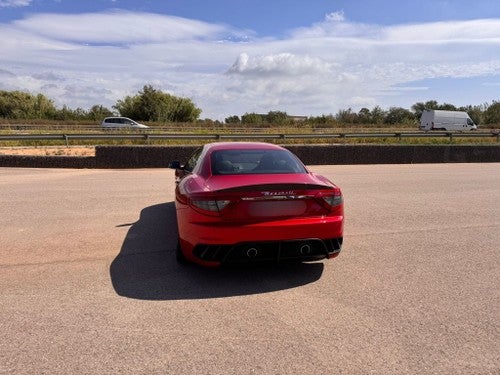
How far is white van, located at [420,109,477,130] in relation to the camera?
4231 centimetres

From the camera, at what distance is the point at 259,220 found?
3.98 m

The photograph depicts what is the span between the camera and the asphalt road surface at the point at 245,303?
286 cm

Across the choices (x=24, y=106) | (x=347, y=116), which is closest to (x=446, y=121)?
(x=347, y=116)

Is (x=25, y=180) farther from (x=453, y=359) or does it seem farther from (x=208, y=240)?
(x=453, y=359)

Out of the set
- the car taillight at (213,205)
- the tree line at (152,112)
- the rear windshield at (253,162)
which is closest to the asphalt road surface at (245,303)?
the car taillight at (213,205)

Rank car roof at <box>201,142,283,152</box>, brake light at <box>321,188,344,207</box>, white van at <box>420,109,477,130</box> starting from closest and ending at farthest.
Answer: brake light at <box>321,188,344,207</box> → car roof at <box>201,142,283,152</box> → white van at <box>420,109,477,130</box>

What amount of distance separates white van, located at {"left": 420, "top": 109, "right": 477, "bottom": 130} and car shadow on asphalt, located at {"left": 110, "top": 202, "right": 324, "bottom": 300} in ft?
138

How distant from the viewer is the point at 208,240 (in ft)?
13.0

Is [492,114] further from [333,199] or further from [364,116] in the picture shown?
[333,199]

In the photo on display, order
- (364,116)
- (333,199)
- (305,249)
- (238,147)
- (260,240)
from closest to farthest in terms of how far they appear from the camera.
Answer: (260,240), (305,249), (333,199), (238,147), (364,116)

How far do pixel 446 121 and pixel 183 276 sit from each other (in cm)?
4380

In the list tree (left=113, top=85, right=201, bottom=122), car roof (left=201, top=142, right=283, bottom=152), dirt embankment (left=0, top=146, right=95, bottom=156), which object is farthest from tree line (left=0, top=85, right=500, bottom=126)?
car roof (left=201, top=142, right=283, bottom=152)

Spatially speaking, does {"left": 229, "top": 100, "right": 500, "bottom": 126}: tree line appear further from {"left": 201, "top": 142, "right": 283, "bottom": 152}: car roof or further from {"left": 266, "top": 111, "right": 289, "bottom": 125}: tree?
{"left": 201, "top": 142, "right": 283, "bottom": 152}: car roof

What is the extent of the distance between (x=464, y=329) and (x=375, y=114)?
229 feet
